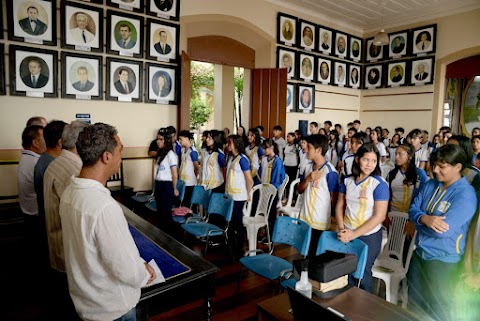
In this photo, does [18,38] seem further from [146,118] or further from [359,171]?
[359,171]

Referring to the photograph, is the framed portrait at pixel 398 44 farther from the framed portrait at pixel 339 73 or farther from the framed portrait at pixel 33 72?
the framed portrait at pixel 33 72

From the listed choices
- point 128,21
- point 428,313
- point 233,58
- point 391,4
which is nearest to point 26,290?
point 428,313

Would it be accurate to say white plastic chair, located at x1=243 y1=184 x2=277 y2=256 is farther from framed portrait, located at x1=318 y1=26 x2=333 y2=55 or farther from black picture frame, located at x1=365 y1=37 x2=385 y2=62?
black picture frame, located at x1=365 y1=37 x2=385 y2=62

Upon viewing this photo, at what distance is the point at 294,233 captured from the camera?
2.92m

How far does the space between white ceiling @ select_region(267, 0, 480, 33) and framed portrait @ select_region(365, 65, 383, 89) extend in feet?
4.38

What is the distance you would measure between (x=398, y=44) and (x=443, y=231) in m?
10.1

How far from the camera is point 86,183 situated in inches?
56.2

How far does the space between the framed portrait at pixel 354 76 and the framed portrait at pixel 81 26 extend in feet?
26.2

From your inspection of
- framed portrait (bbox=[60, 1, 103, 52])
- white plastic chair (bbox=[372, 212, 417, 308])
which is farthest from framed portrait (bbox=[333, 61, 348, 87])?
white plastic chair (bbox=[372, 212, 417, 308])

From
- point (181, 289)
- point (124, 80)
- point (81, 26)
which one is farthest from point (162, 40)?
point (181, 289)

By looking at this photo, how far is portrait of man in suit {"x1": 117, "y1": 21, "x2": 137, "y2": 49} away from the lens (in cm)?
656

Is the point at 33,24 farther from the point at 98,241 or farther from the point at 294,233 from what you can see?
the point at 98,241

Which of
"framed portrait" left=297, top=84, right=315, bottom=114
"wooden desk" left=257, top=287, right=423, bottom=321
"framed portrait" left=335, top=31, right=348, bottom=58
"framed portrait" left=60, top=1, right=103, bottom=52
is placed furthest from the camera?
"framed portrait" left=335, top=31, right=348, bottom=58

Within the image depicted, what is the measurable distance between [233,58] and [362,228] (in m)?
7.27
